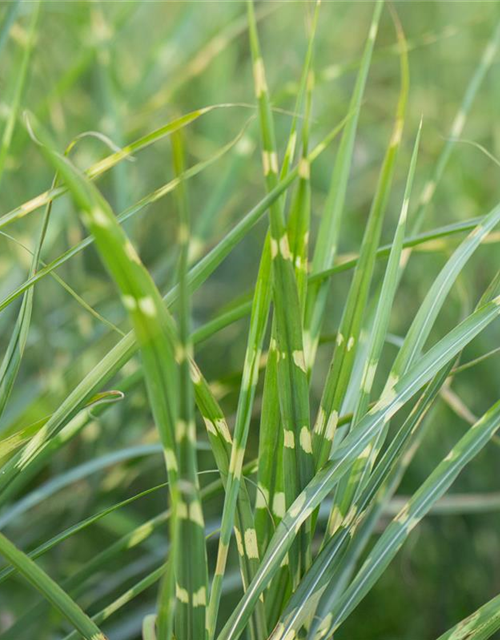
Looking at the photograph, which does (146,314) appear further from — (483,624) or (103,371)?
(483,624)

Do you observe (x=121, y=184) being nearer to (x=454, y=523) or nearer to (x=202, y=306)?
(x=202, y=306)

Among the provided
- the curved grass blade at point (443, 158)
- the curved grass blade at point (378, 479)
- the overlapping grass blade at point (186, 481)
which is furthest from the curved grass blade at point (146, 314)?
the curved grass blade at point (443, 158)

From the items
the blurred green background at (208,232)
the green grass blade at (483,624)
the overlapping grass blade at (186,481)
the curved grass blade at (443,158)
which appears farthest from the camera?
the blurred green background at (208,232)

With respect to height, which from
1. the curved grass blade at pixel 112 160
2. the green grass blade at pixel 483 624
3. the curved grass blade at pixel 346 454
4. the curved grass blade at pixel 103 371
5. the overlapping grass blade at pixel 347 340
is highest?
the curved grass blade at pixel 112 160

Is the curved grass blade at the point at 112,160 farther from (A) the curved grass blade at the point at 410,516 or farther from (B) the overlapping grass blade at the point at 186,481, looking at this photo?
(A) the curved grass blade at the point at 410,516

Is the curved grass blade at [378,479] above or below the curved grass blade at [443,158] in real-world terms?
below

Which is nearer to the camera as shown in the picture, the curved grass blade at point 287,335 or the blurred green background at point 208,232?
the curved grass blade at point 287,335

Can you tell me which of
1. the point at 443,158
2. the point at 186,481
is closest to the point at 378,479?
the point at 186,481

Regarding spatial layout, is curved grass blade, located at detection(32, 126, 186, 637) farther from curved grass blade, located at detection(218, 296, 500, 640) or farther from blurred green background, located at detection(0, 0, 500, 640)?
blurred green background, located at detection(0, 0, 500, 640)

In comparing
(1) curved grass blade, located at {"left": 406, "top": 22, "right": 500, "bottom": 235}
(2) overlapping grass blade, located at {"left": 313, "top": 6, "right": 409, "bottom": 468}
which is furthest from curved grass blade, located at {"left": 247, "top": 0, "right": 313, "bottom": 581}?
(1) curved grass blade, located at {"left": 406, "top": 22, "right": 500, "bottom": 235}
